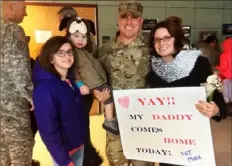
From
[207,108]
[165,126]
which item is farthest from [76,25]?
[207,108]

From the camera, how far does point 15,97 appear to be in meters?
1.95

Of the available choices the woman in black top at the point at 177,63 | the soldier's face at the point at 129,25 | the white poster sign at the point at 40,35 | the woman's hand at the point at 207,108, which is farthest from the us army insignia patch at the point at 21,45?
the white poster sign at the point at 40,35

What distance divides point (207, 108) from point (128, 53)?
2.23 feet

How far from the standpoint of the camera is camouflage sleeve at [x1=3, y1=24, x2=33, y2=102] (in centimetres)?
185

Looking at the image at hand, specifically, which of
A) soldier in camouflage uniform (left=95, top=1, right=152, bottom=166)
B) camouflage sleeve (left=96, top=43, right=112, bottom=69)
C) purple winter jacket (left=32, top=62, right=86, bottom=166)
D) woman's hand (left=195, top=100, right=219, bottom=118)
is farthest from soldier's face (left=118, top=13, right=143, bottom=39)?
woman's hand (left=195, top=100, right=219, bottom=118)

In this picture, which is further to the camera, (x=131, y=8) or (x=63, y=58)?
(x=131, y=8)

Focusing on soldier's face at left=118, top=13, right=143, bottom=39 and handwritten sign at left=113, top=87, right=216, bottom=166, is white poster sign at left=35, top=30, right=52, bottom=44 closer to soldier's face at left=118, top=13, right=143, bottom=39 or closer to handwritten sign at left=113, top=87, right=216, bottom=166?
soldier's face at left=118, top=13, right=143, bottom=39

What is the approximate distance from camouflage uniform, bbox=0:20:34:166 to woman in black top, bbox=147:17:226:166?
2.97 ft

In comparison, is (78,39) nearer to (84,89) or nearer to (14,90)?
(84,89)

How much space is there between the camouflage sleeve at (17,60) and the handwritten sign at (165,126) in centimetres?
64

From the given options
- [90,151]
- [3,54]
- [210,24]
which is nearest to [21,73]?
[3,54]

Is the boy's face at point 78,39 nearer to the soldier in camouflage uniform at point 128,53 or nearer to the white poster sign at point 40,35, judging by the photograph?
the soldier in camouflage uniform at point 128,53

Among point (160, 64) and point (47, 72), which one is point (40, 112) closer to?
point (47, 72)

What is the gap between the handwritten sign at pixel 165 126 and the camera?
1.60m
